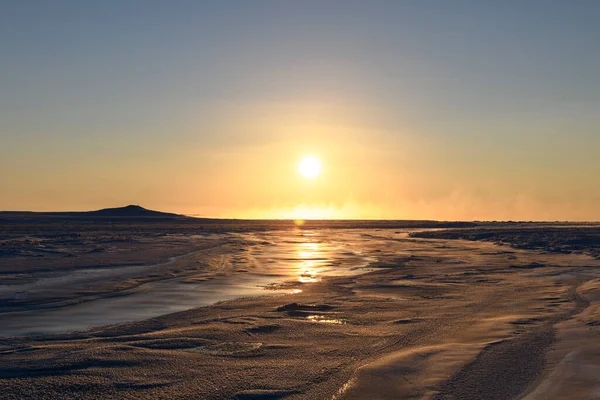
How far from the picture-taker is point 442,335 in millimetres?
11445

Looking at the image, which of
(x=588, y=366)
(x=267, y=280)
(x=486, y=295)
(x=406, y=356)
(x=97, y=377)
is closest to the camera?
(x=97, y=377)

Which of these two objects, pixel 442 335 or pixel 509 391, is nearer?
pixel 509 391

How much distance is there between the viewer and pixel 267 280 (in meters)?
22.2

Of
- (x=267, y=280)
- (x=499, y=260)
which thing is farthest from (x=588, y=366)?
(x=499, y=260)

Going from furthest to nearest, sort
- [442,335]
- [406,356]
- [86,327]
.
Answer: [86,327], [442,335], [406,356]

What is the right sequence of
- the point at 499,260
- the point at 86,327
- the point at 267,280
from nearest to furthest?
the point at 86,327, the point at 267,280, the point at 499,260

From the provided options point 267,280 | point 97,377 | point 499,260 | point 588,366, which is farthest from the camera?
point 499,260

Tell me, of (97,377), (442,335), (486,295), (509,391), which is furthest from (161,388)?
(486,295)

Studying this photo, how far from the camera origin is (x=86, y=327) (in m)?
12.5

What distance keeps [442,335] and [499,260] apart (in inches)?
811

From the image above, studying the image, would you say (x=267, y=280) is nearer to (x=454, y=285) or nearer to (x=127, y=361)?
(x=454, y=285)

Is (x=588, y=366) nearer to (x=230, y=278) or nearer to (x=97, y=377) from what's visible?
(x=97, y=377)

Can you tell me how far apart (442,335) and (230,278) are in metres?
12.7

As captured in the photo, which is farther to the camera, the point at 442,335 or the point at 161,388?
the point at 442,335
